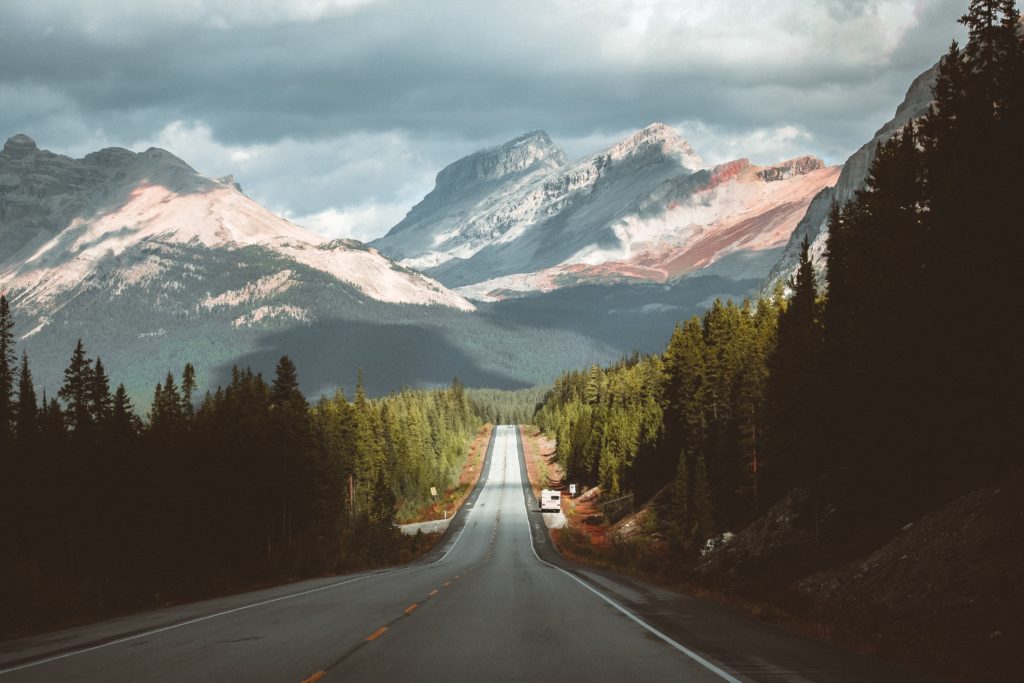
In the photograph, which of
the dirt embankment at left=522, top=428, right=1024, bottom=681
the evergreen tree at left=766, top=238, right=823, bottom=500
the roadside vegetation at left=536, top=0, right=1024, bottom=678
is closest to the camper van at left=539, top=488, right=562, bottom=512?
the evergreen tree at left=766, top=238, right=823, bottom=500

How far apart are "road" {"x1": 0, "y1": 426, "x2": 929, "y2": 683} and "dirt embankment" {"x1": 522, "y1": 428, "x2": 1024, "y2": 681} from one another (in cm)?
102

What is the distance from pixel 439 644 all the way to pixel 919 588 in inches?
458

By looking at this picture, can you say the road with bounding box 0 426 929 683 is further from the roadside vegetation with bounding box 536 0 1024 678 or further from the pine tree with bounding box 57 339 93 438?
the pine tree with bounding box 57 339 93 438

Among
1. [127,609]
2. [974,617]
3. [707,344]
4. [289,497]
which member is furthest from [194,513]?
[974,617]

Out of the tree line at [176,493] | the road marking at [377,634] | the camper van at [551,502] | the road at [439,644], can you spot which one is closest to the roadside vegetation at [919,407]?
the road at [439,644]

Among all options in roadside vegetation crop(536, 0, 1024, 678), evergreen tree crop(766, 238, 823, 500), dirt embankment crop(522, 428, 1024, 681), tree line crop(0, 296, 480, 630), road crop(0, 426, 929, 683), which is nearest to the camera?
road crop(0, 426, 929, 683)

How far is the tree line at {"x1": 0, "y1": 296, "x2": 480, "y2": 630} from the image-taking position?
52.0m

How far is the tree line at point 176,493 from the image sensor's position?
2047 inches

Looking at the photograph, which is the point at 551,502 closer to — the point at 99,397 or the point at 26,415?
the point at 99,397

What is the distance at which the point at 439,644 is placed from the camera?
15.4 metres

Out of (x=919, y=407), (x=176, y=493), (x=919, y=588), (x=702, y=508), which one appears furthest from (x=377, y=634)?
(x=176, y=493)

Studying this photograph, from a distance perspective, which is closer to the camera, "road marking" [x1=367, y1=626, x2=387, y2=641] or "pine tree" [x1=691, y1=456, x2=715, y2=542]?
"road marking" [x1=367, y1=626, x2=387, y2=641]

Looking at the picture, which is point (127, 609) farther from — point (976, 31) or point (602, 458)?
point (602, 458)

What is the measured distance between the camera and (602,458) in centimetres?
10738
